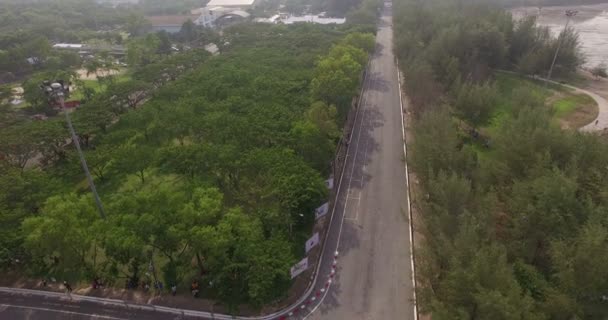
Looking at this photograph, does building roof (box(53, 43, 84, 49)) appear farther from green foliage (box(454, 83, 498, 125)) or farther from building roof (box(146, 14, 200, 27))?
green foliage (box(454, 83, 498, 125))

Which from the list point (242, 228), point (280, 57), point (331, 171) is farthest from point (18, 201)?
point (280, 57)

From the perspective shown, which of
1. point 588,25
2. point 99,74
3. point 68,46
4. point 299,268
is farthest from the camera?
point 588,25

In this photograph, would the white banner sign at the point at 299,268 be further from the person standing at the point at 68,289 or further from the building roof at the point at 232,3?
the building roof at the point at 232,3

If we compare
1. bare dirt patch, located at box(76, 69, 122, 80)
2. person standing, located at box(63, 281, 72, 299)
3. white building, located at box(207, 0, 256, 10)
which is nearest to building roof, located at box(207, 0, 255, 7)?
white building, located at box(207, 0, 256, 10)

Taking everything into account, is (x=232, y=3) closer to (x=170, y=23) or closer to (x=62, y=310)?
(x=170, y=23)

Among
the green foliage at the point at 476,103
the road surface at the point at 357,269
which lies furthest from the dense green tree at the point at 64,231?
the green foliage at the point at 476,103

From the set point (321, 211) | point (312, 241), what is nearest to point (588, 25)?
point (321, 211)

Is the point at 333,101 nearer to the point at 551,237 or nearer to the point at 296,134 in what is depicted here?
the point at 296,134
